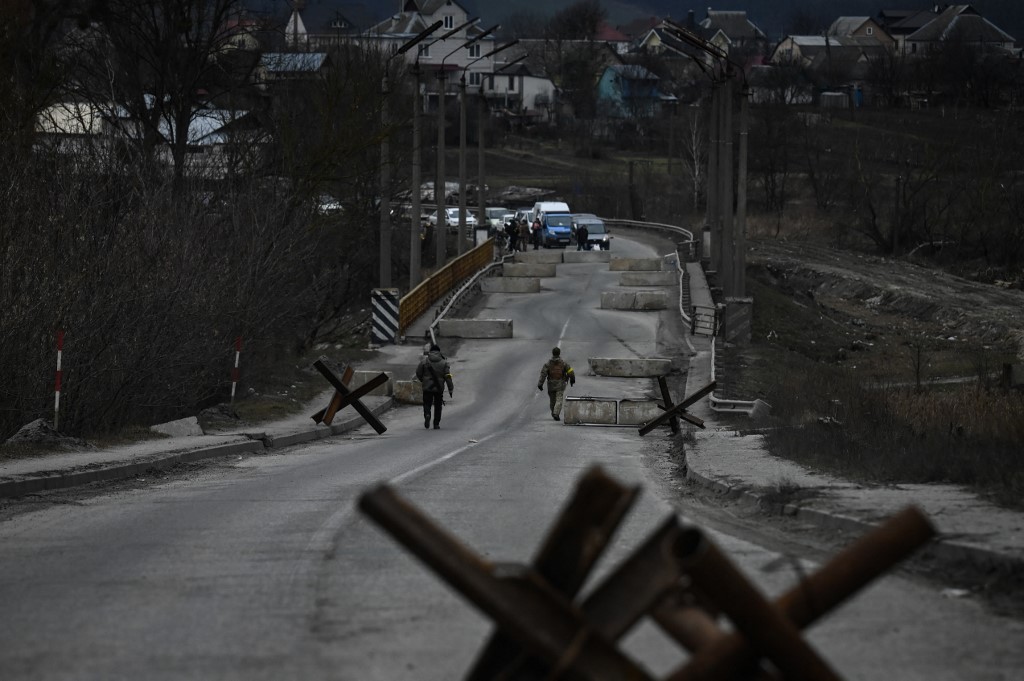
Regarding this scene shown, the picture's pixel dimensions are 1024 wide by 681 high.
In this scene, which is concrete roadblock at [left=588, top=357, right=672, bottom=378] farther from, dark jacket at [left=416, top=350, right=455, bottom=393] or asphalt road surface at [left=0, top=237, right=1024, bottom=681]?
asphalt road surface at [left=0, top=237, right=1024, bottom=681]

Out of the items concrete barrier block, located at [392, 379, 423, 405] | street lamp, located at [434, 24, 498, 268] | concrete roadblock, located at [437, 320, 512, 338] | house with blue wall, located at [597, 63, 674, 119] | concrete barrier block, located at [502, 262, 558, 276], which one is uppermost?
house with blue wall, located at [597, 63, 674, 119]

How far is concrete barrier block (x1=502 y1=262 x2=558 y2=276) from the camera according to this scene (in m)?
57.4

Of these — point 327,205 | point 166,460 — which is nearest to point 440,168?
point 327,205

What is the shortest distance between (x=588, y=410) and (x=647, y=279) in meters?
28.4

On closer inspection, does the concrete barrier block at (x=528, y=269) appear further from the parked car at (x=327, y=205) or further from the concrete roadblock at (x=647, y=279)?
the parked car at (x=327, y=205)

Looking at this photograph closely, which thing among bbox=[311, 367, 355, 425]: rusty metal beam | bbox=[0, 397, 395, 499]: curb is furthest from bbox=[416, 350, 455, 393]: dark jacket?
bbox=[0, 397, 395, 499]: curb

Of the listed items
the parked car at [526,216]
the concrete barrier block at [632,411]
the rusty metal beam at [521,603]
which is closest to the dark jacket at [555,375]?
the concrete barrier block at [632,411]

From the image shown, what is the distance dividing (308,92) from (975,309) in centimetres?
2862

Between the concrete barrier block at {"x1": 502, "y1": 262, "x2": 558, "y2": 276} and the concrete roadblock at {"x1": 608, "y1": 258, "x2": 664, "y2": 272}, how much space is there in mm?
3140

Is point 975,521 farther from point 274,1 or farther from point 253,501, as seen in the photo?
point 274,1

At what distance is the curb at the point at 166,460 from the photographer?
1457 cm

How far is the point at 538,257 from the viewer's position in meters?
64.9

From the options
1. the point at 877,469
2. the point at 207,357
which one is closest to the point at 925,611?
the point at 877,469

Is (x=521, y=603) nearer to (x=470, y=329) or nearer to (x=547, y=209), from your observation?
(x=470, y=329)
